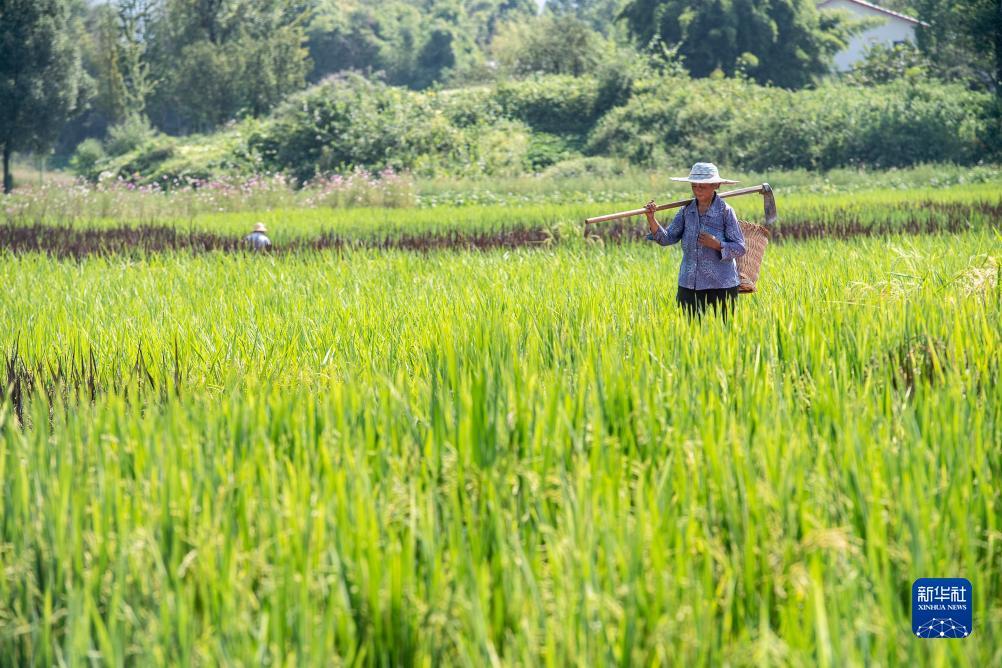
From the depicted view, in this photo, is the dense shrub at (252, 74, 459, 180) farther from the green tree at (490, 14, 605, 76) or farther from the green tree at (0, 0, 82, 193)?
the green tree at (490, 14, 605, 76)

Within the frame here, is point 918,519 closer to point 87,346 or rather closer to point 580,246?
point 87,346

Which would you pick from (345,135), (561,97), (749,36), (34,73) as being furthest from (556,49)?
(34,73)

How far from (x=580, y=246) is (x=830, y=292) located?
5.19 meters

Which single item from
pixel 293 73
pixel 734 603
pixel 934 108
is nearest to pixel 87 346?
pixel 734 603

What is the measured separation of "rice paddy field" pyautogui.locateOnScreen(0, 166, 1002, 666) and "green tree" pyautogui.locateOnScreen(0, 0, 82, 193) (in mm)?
28102

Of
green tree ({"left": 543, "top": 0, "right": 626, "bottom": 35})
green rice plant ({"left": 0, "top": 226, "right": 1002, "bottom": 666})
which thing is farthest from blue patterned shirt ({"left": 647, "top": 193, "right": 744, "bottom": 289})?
green tree ({"left": 543, "top": 0, "right": 626, "bottom": 35})

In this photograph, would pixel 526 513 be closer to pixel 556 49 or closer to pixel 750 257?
pixel 750 257

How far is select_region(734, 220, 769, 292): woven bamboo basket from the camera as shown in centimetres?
550

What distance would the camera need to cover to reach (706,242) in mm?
5070

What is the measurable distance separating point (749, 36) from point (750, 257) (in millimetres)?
33211

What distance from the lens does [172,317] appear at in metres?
5.67

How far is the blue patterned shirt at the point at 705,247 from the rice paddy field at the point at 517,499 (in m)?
Result: 0.65

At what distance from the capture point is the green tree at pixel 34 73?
2934cm

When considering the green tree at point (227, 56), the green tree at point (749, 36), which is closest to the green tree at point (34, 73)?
the green tree at point (227, 56)
